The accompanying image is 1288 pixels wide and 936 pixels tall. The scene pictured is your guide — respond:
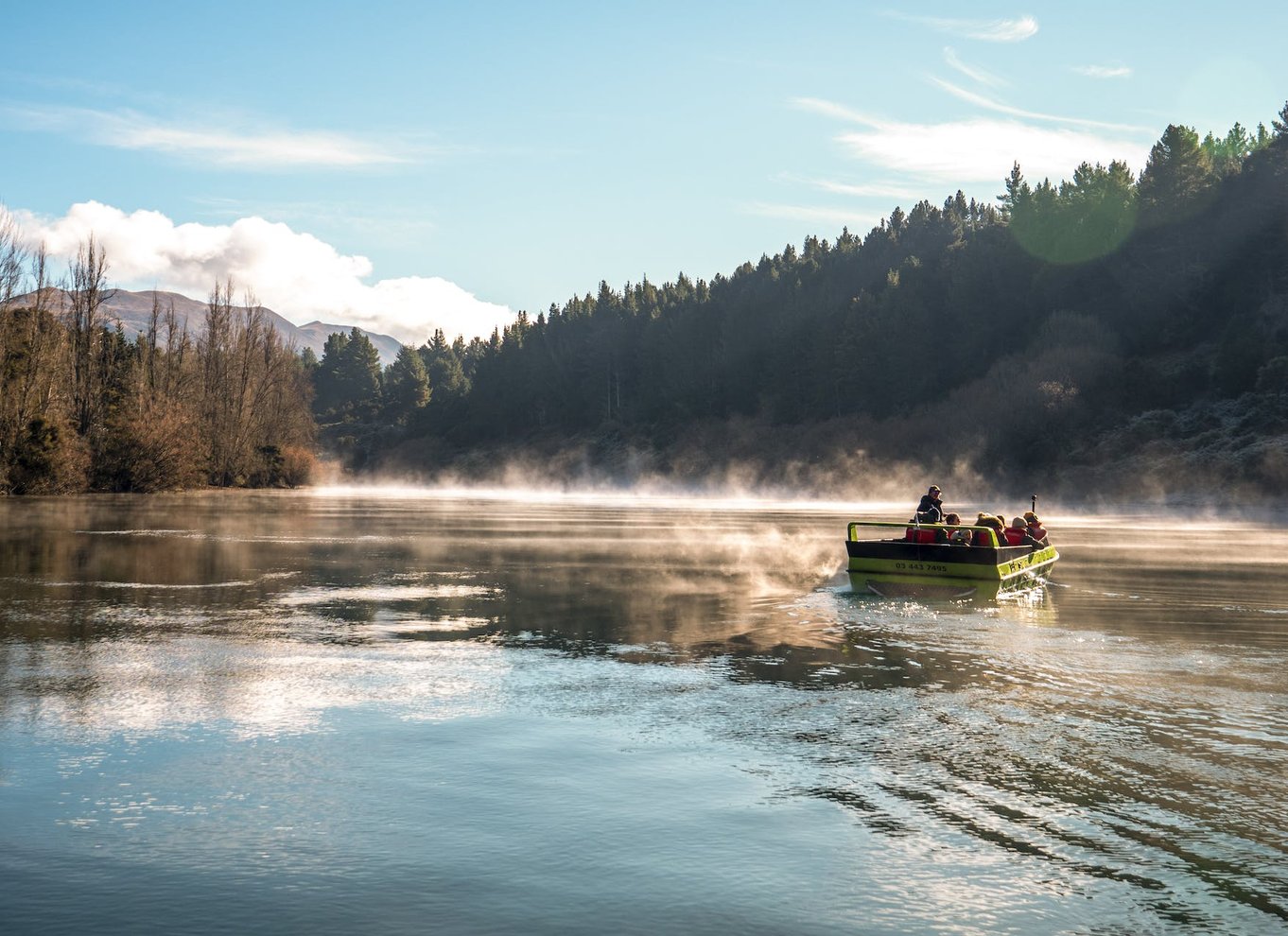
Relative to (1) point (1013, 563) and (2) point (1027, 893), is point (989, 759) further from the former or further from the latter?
(1) point (1013, 563)

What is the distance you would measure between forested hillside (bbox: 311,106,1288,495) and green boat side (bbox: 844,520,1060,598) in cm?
4910

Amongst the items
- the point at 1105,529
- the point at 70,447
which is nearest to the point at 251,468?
the point at 70,447

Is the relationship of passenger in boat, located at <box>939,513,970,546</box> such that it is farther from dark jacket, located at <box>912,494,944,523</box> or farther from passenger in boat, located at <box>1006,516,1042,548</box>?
dark jacket, located at <box>912,494,944,523</box>

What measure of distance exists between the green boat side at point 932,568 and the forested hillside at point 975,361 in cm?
4910

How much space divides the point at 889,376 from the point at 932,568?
91437mm

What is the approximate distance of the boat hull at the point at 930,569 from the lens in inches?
874

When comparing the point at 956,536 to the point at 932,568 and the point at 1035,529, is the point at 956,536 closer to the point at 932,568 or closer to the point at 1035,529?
the point at 932,568

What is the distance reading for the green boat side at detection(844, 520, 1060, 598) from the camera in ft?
72.8

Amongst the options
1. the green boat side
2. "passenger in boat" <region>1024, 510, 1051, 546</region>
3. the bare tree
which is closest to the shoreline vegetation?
the bare tree

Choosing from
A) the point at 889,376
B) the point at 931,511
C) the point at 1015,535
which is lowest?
the point at 1015,535

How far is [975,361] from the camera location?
105 m

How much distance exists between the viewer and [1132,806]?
859 centimetres

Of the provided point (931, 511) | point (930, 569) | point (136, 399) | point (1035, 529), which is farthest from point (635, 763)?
point (136, 399)

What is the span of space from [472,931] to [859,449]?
9561 centimetres
